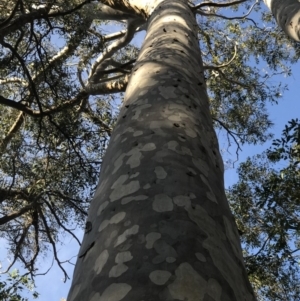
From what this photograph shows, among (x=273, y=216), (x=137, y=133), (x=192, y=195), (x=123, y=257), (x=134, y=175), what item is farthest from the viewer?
(x=273, y=216)

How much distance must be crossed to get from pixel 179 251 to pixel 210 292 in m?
0.12

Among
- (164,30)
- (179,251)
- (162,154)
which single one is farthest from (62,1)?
(179,251)

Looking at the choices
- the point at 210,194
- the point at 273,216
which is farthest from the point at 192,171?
the point at 273,216

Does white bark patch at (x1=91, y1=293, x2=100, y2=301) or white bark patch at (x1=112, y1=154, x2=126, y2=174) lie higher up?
white bark patch at (x1=112, y1=154, x2=126, y2=174)

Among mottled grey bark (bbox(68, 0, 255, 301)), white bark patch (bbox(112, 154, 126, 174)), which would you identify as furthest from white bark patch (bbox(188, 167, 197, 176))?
white bark patch (bbox(112, 154, 126, 174))

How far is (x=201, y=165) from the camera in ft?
4.94

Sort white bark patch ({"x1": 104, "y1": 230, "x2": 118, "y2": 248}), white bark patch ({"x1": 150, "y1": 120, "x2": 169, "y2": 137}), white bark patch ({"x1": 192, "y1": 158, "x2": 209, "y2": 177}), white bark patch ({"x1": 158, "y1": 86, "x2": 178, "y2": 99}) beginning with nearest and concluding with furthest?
white bark patch ({"x1": 104, "y1": 230, "x2": 118, "y2": 248}), white bark patch ({"x1": 192, "y1": 158, "x2": 209, "y2": 177}), white bark patch ({"x1": 150, "y1": 120, "x2": 169, "y2": 137}), white bark patch ({"x1": 158, "y1": 86, "x2": 178, "y2": 99})

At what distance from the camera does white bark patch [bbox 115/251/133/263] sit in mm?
1043

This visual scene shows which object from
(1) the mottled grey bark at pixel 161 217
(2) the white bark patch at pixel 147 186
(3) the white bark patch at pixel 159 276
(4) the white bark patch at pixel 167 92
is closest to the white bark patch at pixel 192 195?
(1) the mottled grey bark at pixel 161 217

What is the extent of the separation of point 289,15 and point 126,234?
5.71 meters

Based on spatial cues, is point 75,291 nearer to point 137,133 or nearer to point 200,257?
point 200,257

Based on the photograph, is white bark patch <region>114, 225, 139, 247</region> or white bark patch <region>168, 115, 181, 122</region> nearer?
white bark patch <region>114, 225, 139, 247</region>

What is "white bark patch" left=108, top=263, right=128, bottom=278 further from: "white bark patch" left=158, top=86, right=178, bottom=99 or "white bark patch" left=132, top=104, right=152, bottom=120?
"white bark patch" left=158, top=86, right=178, bottom=99

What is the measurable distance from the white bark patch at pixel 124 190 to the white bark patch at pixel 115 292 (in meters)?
0.36
